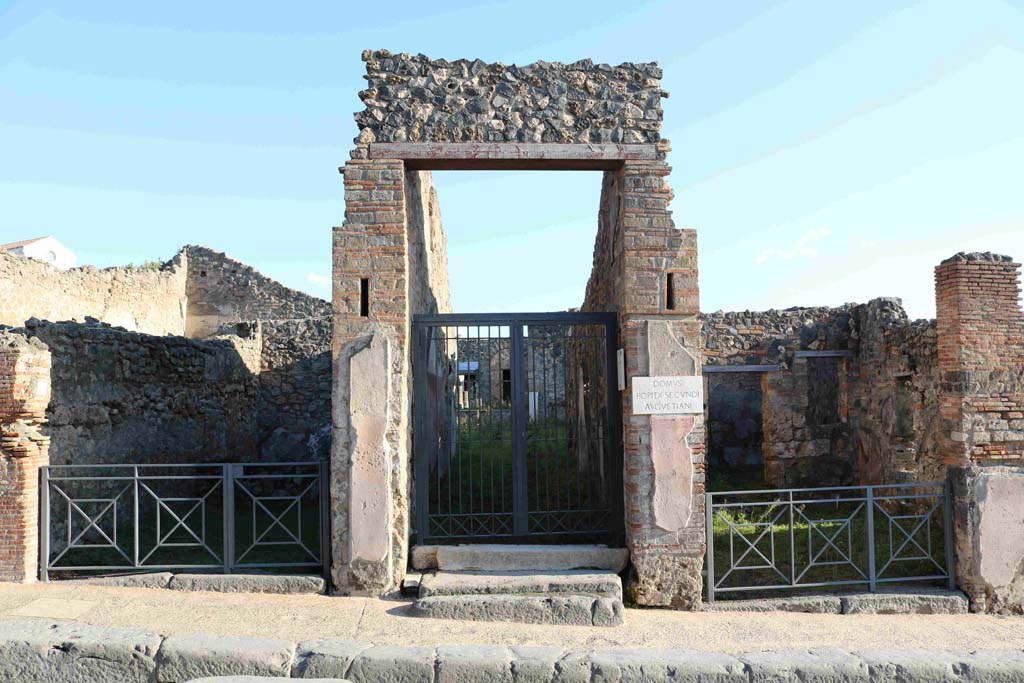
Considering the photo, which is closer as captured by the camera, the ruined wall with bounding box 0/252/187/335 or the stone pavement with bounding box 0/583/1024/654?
the stone pavement with bounding box 0/583/1024/654

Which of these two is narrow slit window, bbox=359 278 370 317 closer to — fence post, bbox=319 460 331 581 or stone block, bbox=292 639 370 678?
fence post, bbox=319 460 331 581

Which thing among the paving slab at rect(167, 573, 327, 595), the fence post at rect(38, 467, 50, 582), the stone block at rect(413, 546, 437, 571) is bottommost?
the paving slab at rect(167, 573, 327, 595)

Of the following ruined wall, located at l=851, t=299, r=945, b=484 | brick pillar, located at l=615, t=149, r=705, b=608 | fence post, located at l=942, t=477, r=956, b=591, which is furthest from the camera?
ruined wall, located at l=851, t=299, r=945, b=484

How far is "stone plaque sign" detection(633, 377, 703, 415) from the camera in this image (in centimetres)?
661

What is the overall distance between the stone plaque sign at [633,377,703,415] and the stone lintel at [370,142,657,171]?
2.03m

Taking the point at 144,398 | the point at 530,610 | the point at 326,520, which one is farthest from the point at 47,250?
the point at 530,610

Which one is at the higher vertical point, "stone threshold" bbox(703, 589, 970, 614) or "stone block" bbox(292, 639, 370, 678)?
"stone block" bbox(292, 639, 370, 678)

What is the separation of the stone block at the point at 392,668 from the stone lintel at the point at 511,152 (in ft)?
13.6

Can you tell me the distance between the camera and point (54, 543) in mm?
7418

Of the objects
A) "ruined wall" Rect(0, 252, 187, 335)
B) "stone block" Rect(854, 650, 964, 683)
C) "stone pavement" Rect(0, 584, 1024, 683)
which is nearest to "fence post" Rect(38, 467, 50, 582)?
"stone pavement" Rect(0, 584, 1024, 683)

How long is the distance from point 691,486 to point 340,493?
3.08m

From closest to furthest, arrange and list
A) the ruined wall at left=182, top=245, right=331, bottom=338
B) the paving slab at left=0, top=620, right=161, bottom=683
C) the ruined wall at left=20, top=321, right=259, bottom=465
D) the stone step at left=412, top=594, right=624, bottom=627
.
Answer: the paving slab at left=0, top=620, right=161, bottom=683
the stone step at left=412, top=594, right=624, bottom=627
the ruined wall at left=20, top=321, right=259, bottom=465
the ruined wall at left=182, top=245, right=331, bottom=338

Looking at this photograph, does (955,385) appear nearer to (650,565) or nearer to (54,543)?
(650,565)

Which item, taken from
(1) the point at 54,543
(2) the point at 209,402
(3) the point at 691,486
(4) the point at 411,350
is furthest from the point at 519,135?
(2) the point at 209,402
